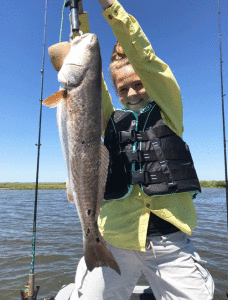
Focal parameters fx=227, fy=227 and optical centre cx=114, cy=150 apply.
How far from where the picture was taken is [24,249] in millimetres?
8195

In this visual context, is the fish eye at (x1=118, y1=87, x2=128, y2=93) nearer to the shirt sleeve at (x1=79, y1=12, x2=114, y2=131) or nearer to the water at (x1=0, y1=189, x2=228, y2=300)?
the shirt sleeve at (x1=79, y1=12, x2=114, y2=131)

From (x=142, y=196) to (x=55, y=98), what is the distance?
1.34 metres

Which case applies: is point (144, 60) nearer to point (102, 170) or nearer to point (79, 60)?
point (79, 60)

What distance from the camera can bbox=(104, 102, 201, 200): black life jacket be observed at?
2379 mm

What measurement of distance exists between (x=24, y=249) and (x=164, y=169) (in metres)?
7.66

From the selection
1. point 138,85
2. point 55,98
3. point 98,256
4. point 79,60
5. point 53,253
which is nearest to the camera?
point 98,256

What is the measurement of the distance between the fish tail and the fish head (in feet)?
5.08

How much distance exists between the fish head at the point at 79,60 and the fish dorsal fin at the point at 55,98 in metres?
0.09

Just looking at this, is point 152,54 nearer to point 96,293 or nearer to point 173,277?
point 173,277

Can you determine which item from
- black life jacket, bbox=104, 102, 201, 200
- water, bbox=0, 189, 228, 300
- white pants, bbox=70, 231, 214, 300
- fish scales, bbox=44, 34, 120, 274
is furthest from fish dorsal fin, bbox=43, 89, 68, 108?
water, bbox=0, 189, 228, 300

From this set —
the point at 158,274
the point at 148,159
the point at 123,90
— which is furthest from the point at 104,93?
the point at 158,274

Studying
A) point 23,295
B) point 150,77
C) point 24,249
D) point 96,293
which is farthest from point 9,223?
point 150,77

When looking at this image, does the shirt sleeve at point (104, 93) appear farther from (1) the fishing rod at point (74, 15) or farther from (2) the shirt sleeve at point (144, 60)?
(2) the shirt sleeve at point (144, 60)

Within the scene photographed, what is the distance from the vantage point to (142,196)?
95.1 inches
